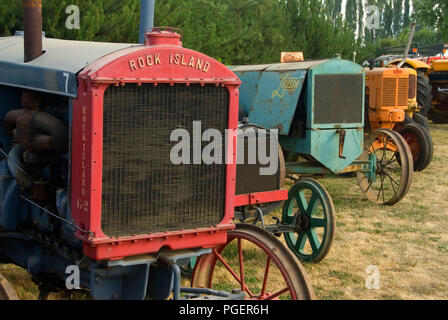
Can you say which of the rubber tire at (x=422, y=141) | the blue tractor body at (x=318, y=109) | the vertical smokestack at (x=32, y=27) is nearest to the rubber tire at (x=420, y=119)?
the rubber tire at (x=422, y=141)

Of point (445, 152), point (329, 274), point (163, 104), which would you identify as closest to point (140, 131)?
point (163, 104)

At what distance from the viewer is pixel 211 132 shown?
339 centimetres

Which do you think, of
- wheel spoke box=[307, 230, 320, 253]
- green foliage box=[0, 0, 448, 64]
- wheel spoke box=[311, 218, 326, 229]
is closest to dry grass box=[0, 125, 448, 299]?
wheel spoke box=[307, 230, 320, 253]

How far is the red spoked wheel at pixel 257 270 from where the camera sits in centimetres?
344

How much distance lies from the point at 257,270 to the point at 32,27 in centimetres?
274

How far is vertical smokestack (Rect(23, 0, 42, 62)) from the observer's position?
11.7ft

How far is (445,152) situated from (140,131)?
10.6 m

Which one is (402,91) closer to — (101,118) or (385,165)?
(385,165)

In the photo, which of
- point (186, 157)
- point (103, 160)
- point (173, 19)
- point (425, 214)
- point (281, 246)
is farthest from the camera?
point (173, 19)

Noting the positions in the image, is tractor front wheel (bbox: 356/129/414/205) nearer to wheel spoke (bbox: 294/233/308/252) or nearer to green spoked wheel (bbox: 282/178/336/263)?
green spoked wheel (bbox: 282/178/336/263)

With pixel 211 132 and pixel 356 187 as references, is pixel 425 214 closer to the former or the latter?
pixel 356 187

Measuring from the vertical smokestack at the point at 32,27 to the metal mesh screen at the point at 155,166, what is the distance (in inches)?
33.6

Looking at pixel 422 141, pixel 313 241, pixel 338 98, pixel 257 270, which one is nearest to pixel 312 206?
pixel 313 241

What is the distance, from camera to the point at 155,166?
3227 mm
